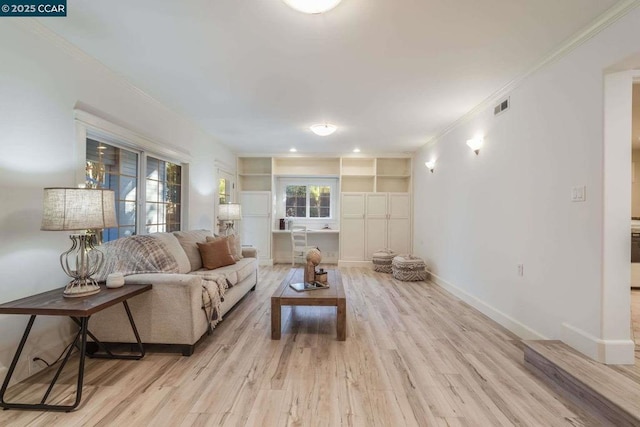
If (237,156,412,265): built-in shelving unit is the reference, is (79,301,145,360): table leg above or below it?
below

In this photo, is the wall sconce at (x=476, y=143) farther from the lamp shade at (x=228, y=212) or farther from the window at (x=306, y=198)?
the lamp shade at (x=228, y=212)

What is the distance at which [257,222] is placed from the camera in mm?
6355

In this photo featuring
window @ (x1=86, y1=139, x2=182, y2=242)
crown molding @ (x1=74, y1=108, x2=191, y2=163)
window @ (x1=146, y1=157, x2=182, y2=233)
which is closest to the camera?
crown molding @ (x1=74, y1=108, x2=191, y2=163)

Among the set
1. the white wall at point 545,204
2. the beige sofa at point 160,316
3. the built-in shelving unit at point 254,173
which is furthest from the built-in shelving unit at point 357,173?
the beige sofa at point 160,316

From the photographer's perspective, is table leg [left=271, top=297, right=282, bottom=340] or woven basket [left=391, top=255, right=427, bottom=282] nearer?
table leg [left=271, top=297, right=282, bottom=340]

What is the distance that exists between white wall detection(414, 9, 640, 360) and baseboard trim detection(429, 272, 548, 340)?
0.04ft

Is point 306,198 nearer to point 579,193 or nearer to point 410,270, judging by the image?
point 410,270

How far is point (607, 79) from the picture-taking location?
6.58ft

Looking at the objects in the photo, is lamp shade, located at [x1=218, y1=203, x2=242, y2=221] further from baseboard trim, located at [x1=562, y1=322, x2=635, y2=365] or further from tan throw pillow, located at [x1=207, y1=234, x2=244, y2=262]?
baseboard trim, located at [x1=562, y1=322, x2=635, y2=365]

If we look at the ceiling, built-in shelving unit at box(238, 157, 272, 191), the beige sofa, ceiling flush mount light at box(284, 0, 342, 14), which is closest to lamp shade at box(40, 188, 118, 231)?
the beige sofa

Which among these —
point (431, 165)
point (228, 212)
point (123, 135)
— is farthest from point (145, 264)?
point (431, 165)

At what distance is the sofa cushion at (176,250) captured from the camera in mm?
3061

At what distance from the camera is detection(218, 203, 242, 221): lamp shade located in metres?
4.95

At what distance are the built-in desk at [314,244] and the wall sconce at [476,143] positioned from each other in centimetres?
363
